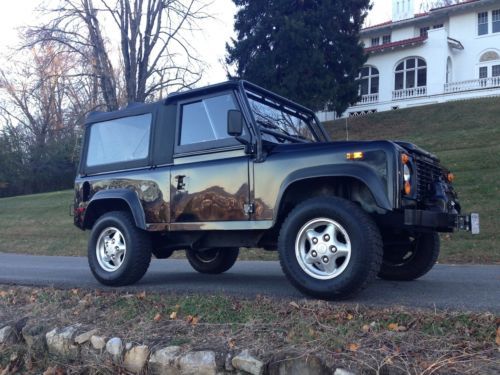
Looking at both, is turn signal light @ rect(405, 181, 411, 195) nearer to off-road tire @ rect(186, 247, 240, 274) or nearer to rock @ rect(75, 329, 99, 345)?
rock @ rect(75, 329, 99, 345)

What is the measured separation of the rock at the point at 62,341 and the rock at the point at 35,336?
86 millimetres

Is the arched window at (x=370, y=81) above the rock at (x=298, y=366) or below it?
above

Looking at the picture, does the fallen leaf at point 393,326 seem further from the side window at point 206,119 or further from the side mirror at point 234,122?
the side window at point 206,119

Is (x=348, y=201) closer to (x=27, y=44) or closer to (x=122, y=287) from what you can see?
(x=122, y=287)

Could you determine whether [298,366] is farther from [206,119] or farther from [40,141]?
[40,141]

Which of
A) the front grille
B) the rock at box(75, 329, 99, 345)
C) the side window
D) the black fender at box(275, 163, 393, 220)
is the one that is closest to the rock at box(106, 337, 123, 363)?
the rock at box(75, 329, 99, 345)

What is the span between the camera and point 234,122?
5.36m

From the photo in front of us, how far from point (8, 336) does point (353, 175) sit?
3.88 metres

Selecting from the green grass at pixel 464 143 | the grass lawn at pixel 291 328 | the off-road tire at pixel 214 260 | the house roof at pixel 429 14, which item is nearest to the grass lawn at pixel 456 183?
the green grass at pixel 464 143

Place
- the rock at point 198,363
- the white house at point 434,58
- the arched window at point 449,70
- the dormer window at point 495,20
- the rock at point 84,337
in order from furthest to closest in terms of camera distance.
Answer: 1. the arched window at point 449,70
2. the dormer window at point 495,20
3. the white house at point 434,58
4. the rock at point 84,337
5. the rock at point 198,363

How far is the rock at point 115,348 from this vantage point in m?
4.58

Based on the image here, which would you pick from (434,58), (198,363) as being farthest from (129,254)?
(434,58)

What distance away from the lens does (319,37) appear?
23359 mm

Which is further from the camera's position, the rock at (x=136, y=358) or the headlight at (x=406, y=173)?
the headlight at (x=406, y=173)
